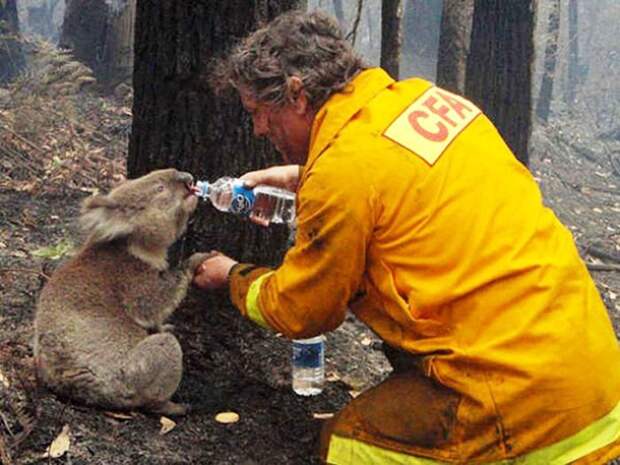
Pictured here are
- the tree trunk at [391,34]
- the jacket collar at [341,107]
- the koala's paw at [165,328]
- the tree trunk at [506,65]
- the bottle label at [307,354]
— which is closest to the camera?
the jacket collar at [341,107]

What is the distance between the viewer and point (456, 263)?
3.32 m

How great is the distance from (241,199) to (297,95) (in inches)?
35.8

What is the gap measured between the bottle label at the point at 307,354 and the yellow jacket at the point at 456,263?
1230 millimetres

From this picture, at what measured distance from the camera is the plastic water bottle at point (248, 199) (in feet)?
14.3

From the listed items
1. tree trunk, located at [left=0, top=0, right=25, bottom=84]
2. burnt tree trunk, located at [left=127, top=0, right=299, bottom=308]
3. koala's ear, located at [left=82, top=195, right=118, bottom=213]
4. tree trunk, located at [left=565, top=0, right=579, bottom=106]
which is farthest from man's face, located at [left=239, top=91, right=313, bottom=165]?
tree trunk, located at [left=565, top=0, right=579, bottom=106]

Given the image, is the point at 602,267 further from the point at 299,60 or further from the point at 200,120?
the point at 299,60

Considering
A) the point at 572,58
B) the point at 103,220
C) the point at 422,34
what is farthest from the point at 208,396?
the point at 572,58

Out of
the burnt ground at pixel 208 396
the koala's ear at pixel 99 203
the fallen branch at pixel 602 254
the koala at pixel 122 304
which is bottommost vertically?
the fallen branch at pixel 602 254

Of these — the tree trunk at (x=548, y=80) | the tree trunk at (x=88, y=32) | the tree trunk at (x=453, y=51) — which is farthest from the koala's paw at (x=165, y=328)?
the tree trunk at (x=548, y=80)

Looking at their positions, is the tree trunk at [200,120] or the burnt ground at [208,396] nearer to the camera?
the burnt ground at [208,396]

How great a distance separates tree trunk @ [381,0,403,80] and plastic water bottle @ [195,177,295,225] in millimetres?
2853

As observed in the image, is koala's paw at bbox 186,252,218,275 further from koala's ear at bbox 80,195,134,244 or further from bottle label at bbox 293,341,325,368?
bottle label at bbox 293,341,325,368

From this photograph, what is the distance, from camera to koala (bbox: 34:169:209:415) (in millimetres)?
4051

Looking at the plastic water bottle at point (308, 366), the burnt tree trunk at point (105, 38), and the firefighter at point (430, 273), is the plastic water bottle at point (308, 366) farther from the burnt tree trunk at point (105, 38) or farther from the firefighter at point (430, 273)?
the burnt tree trunk at point (105, 38)
